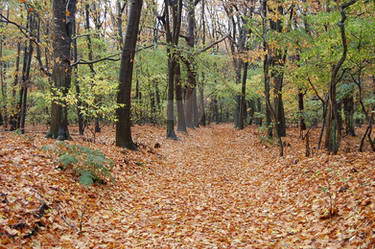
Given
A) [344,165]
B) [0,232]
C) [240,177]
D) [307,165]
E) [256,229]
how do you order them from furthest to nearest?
1. [240,177]
2. [307,165]
3. [344,165]
4. [256,229]
5. [0,232]

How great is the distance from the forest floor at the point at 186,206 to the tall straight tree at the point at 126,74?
1609mm

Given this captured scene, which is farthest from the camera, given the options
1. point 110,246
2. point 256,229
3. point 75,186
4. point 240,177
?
point 240,177

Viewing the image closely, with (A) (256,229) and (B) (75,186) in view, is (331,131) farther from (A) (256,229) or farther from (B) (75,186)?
(B) (75,186)

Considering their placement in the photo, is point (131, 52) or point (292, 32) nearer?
point (292, 32)

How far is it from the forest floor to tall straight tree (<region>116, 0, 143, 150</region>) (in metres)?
1.61

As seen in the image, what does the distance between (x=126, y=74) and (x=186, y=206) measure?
606 centimetres

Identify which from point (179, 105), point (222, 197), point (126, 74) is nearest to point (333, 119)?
point (222, 197)

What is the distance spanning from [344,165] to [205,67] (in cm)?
1053

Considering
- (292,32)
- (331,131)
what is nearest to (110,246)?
(331,131)

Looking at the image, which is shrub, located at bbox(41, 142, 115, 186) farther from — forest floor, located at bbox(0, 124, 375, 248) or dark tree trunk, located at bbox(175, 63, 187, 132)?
dark tree trunk, located at bbox(175, 63, 187, 132)

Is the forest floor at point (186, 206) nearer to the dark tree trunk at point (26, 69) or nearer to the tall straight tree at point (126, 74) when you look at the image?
the tall straight tree at point (126, 74)

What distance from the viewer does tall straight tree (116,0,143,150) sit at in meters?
9.56

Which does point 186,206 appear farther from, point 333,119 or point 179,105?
point 179,105

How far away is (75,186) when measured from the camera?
5426mm
